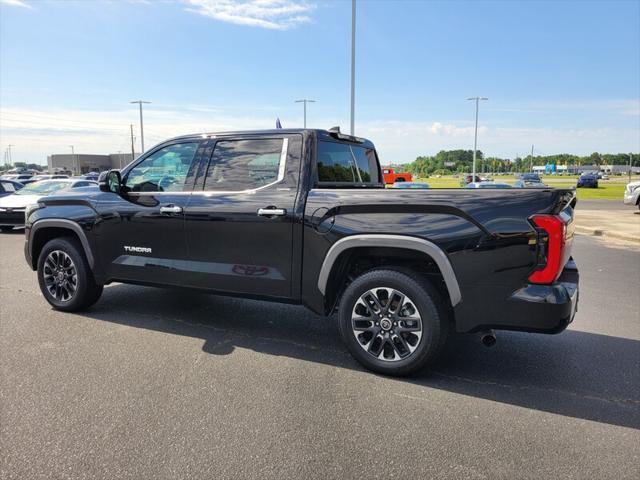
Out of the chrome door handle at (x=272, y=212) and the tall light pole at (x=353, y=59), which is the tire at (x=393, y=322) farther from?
the tall light pole at (x=353, y=59)

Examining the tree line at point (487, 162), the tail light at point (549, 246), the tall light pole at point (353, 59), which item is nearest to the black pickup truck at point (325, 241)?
the tail light at point (549, 246)

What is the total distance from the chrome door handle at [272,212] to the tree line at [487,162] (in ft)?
406

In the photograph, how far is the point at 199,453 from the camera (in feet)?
8.89

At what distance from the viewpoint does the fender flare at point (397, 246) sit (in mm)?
3453

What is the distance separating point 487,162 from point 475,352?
538ft

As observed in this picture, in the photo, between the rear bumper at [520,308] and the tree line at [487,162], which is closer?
the rear bumper at [520,308]

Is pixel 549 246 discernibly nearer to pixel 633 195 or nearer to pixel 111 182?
pixel 111 182

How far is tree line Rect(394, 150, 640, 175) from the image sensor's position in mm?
135750

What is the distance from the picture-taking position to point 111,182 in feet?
16.1

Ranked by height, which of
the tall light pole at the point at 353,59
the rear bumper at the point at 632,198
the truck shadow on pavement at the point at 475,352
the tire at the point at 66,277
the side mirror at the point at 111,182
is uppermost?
the tall light pole at the point at 353,59

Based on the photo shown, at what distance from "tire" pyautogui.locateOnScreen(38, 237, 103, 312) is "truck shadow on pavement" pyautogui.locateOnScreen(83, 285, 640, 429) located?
23 centimetres

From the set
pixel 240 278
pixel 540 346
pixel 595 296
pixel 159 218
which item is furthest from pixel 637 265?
pixel 159 218

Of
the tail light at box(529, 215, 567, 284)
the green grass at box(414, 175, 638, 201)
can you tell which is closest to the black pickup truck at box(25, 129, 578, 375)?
the tail light at box(529, 215, 567, 284)

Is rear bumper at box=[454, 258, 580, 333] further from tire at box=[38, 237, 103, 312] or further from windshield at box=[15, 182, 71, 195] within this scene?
windshield at box=[15, 182, 71, 195]
